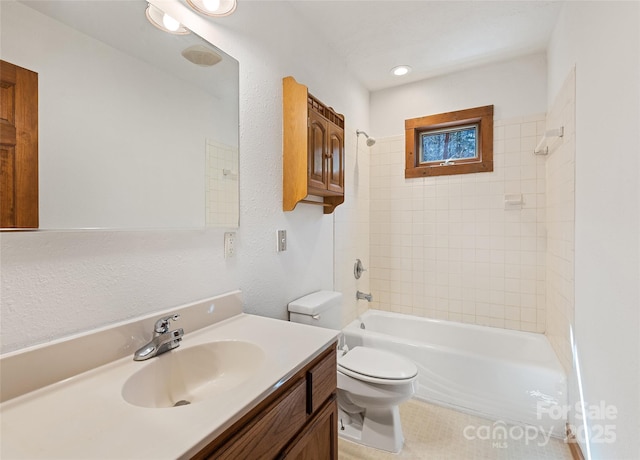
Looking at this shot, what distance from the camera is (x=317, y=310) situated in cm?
165

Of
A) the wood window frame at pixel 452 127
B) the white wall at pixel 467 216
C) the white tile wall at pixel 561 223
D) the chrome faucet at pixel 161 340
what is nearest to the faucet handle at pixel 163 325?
the chrome faucet at pixel 161 340

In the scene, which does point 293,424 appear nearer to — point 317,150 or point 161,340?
point 161,340

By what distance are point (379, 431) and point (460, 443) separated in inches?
18.3

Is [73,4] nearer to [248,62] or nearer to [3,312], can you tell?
[248,62]

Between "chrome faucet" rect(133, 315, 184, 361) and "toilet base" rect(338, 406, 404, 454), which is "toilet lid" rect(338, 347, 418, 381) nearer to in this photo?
"toilet base" rect(338, 406, 404, 454)

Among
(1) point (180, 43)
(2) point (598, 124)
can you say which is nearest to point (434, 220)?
(2) point (598, 124)

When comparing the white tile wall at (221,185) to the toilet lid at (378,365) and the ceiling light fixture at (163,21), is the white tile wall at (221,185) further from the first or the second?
the toilet lid at (378,365)

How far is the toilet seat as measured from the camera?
155cm

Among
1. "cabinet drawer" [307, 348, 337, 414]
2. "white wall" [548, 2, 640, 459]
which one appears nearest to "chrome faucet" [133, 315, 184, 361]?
"cabinet drawer" [307, 348, 337, 414]

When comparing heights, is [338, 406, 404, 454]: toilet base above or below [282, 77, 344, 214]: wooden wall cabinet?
below

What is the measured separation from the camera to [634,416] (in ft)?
3.07

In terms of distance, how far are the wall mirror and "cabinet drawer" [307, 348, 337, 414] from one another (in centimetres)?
71

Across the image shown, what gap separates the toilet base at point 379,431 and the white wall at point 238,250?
78 centimetres

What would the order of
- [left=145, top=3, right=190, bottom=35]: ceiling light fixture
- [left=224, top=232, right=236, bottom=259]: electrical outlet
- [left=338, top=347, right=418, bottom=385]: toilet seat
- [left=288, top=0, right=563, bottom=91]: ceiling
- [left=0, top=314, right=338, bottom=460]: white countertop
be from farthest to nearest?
1. [left=288, top=0, right=563, bottom=91]: ceiling
2. [left=338, top=347, right=418, bottom=385]: toilet seat
3. [left=224, top=232, right=236, bottom=259]: electrical outlet
4. [left=145, top=3, right=190, bottom=35]: ceiling light fixture
5. [left=0, top=314, right=338, bottom=460]: white countertop
